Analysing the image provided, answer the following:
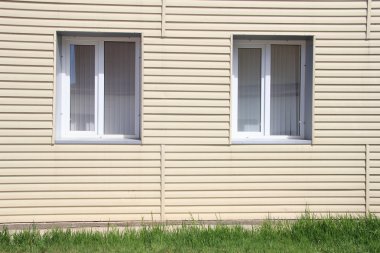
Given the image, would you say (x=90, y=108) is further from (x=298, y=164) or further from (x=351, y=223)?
(x=351, y=223)

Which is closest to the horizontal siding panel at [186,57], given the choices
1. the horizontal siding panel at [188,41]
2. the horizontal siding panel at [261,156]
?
the horizontal siding panel at [188,41]

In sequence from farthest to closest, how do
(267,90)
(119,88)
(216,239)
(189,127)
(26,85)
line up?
(267,90) < (119,88) < (189,127) < (26,85) < (216,239)

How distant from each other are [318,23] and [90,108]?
392cm

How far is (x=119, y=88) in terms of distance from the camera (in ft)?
26.8

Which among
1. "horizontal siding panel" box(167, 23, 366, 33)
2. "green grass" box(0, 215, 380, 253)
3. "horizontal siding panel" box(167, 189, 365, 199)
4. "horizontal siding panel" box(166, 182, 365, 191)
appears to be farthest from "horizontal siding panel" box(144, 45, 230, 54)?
"green grass" box(0, 215, 380, 253)

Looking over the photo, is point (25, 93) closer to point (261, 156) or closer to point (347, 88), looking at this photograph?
point (261, 156)

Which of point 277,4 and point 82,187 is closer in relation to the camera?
point 82,187

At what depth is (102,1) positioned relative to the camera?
25.4ft

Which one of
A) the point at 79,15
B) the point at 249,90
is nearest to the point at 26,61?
the point at 79,15

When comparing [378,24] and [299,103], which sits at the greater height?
[378,24]

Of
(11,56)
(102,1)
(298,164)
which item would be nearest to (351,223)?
(298,164)

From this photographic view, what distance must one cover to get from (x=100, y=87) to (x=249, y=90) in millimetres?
2457

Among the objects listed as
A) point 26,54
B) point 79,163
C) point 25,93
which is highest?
point 26,54

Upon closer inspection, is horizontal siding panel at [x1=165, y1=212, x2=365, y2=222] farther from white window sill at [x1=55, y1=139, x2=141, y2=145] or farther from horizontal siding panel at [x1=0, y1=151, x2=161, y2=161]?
white window sill at [x1=55, y1=139, x2=141, y2=145]
